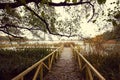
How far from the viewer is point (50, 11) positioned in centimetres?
A: 952

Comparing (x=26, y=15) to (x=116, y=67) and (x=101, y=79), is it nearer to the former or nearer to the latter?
(x=116, y=67)

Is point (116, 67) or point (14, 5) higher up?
point (14, 5)

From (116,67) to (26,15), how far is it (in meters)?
5.43

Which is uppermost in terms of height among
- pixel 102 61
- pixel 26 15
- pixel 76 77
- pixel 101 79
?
pixel 26 15

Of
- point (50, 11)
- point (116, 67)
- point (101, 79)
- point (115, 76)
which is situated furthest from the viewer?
point (50, 11)

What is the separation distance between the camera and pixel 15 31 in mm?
13383

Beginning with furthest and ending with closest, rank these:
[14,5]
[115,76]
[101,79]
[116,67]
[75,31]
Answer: [75,31] → [116,67] → [115,76] → [14,5] → [101,79]

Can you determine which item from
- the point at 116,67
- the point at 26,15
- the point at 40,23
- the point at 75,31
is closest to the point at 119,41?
the point at 75,31

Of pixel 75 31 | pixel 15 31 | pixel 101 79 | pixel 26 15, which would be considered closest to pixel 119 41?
pixel 75 31

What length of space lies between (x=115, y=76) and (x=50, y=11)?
175 inches

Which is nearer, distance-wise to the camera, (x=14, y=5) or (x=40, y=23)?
(x=14, y=5)

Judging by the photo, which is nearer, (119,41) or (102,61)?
(102,61)

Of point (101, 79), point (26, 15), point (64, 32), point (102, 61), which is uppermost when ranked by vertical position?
point (26, 15)

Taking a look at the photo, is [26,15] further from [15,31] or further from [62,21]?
[15,31]
